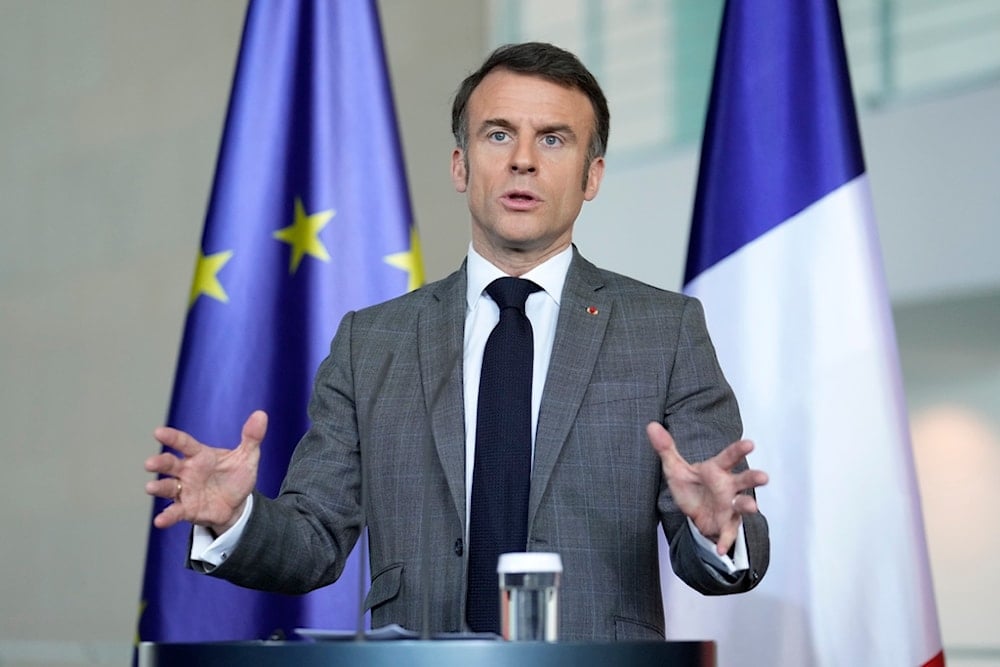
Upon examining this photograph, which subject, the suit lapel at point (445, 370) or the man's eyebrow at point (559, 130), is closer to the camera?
the suit lapel at point (445, 370)

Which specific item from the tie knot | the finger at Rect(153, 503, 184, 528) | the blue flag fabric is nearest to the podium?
the finger at Rect(153, 503, 184, 528)

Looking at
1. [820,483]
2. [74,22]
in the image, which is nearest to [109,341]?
[74,22]

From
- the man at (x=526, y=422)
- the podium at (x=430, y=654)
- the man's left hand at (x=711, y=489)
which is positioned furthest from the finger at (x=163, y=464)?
the man's left hand at (x=711, y=489)

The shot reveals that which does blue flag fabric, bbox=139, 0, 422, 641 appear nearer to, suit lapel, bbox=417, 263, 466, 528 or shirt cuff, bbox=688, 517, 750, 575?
suit lapel, bbox=417, 263, 466, 528

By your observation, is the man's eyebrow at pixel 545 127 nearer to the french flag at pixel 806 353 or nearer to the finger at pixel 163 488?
the french flag at pixel 806 353

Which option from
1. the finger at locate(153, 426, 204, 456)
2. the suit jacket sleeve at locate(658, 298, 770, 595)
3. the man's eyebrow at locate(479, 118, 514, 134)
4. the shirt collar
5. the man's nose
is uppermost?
the man's eyebrow at locate(479, 118, 514, 134)

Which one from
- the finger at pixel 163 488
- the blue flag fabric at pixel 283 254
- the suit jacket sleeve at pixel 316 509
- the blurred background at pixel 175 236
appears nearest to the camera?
the finger at pixel 163 488

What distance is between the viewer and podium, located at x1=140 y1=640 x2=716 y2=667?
140 cm

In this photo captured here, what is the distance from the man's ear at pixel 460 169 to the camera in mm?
2520

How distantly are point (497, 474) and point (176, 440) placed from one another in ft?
2.04

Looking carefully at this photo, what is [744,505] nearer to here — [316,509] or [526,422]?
[526,422]

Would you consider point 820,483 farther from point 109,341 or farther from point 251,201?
point 109,341

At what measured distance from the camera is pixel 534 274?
240cm

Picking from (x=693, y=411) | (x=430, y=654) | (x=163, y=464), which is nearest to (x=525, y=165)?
(x=693, y=411)
